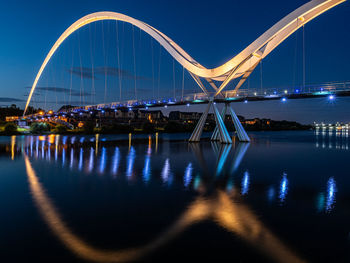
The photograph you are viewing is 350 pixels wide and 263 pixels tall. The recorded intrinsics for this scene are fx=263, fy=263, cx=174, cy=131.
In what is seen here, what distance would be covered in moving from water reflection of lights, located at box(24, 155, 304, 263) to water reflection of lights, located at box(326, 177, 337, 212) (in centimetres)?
242

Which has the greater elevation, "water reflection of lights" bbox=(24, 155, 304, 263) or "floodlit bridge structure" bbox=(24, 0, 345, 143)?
Answer: "floodlit bridge structure" bbox=(24, 0, 345, 143)

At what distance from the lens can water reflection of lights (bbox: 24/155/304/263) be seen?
4562mm

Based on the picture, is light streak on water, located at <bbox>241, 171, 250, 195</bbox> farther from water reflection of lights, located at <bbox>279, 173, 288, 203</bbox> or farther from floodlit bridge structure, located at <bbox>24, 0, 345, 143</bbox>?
floodlit bridge structure, located at <bbox>24, 0, 345, 143</bbox>

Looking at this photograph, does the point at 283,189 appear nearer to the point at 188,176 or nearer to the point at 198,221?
the point at 188,176

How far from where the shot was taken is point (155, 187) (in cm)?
964

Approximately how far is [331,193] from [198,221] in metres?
5.65

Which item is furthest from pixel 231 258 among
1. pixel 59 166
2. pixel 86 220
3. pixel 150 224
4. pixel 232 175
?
pixel 59 166

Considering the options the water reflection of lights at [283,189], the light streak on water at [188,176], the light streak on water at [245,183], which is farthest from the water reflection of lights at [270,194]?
the light streak on water at [188,176]

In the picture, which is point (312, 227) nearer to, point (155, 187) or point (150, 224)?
point (150, 224)

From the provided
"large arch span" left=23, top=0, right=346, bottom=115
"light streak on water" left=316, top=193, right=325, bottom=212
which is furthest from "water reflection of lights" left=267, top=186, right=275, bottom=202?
"large arch span" left=23, top=0, right=346, bottom=115

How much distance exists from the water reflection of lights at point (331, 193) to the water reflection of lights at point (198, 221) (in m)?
2.42

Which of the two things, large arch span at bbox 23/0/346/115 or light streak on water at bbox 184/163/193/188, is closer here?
light streak on water at bbox 184/163/193/188

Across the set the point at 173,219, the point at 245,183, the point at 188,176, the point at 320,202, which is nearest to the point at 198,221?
the point at 173,219

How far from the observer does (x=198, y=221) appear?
6.11 meters
